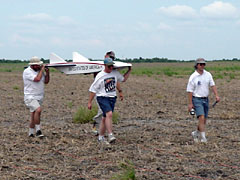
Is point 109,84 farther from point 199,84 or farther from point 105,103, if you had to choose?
point 199,84

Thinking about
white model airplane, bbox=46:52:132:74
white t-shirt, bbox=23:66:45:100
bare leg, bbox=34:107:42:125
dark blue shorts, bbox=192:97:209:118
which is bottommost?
bare leg, bbox=34:107:42:125

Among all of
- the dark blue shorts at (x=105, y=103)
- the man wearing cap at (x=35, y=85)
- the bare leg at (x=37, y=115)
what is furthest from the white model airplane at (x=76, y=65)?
the dark blue shorts at (x=105, y=103)

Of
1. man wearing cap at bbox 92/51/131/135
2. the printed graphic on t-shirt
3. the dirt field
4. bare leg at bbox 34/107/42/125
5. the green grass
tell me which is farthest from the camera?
the green grass

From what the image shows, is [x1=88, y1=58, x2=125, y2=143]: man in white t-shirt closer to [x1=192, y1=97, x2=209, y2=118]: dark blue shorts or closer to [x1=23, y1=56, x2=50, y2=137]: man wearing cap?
[x1=23, y1=56, x2=50, y2=137]: man wearing cap

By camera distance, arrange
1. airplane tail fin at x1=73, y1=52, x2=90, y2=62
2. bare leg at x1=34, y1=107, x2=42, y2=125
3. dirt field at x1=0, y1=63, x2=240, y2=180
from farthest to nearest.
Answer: airplane tail fin at x1=73, y1=52, x2=90, y2=62 → bare leg at x1=34, y1=107, x2=42, y2=125 → dirt field at x1=0, y1=63, x2=240, y2=180

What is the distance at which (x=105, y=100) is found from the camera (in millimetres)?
10188

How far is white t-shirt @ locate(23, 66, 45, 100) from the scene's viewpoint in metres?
10.7

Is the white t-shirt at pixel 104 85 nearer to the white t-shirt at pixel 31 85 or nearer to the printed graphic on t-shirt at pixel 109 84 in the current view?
the printed graphic on t-shirt at pixel 109 84

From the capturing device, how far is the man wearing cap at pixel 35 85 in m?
10.7

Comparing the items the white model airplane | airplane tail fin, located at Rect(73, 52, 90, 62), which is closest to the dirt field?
the white model airplane

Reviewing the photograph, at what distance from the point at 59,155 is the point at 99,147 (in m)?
1.00

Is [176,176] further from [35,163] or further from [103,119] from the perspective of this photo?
[103,119]

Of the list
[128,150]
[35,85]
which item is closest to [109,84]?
[128,150]

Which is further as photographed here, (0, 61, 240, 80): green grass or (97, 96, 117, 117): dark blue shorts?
(0, 61, 240, 80): green grass
